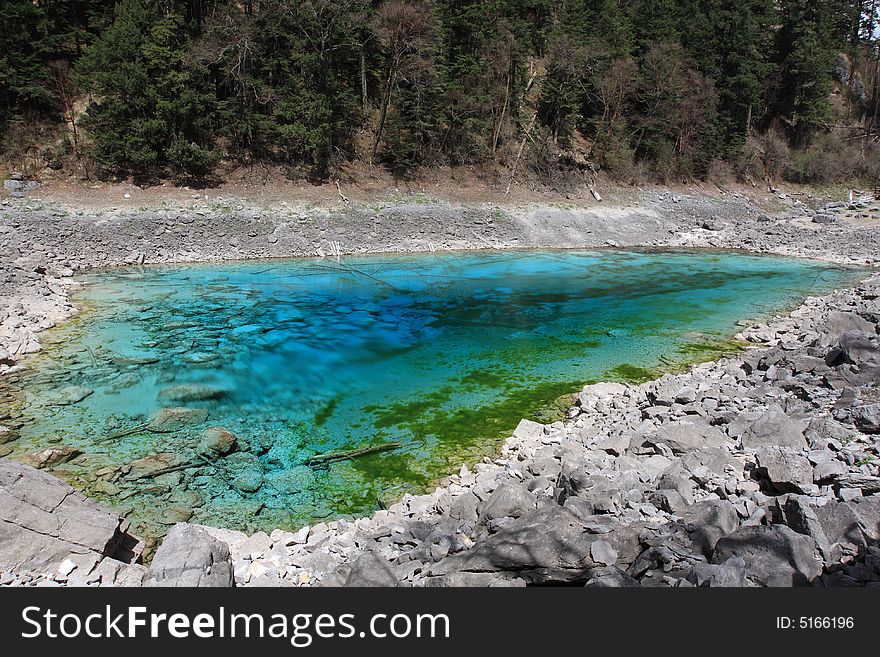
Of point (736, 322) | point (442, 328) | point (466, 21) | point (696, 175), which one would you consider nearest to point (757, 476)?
point (442, 328)

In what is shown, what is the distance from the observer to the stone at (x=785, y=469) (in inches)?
186

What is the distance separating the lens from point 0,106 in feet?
77.3

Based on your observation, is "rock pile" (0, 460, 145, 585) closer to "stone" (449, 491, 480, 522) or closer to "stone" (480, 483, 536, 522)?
"stone" (449, 491, 480, 522)

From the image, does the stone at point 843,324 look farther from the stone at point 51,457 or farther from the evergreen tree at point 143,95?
the evergreen tree at point 143,95

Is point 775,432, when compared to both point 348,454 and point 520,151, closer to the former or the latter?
point 348,454

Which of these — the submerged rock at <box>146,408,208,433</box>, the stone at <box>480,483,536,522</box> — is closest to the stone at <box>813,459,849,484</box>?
the stone at <box>480,483,536,522</box>

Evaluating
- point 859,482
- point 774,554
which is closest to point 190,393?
point 774,554

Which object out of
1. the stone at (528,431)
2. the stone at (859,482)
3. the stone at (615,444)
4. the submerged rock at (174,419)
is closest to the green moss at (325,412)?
the submerged rock at (174,419)

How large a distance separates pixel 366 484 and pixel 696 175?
42.7 metres

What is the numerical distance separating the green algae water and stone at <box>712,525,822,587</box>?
11.9 feet

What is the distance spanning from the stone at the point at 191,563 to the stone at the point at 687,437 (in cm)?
490

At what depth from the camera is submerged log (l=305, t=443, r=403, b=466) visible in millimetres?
6781

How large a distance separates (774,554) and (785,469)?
1.71 metres

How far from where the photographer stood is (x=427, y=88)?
98.7ft
